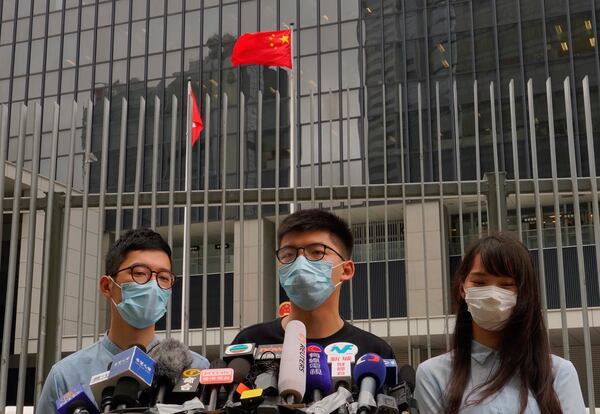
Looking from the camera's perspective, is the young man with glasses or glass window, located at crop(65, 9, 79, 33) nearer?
the young man with glasses

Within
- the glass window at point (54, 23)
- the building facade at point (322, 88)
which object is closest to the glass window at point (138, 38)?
the building facade at point (322, 88)

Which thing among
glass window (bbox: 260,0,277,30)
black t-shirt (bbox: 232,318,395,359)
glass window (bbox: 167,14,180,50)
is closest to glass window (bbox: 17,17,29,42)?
glass window (bbox: 167,14,180,50)

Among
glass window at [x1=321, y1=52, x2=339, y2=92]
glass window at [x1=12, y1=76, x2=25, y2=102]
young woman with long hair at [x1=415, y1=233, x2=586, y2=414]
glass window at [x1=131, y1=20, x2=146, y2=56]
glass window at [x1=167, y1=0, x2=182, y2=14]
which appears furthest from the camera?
glass window at [x1=12, y1=76, x2=25, y2=102]

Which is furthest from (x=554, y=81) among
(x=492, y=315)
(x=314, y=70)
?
(x=492, y=315)

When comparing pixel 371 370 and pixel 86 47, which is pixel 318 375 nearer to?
pixel 371 370

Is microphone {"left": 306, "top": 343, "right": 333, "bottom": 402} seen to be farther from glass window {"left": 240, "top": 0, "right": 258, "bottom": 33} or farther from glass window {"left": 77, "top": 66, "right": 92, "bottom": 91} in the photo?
glass window {"left": 77, "top": 66, "right": 92, "bottom": 91}

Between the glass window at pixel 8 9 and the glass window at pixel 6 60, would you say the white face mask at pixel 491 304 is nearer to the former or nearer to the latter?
the glass window at pixel 6 60

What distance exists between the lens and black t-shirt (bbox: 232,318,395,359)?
13.4 feet

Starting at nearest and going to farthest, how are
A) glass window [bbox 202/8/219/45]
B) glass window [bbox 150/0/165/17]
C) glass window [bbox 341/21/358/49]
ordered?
glass window [bbox 341/21/358/49], glass window [bbox 202/8/219/45], glass window [bbox 150/0/165/17]

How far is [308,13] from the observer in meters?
35.9

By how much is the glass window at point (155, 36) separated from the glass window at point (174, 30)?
430mm

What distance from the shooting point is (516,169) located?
269 inches

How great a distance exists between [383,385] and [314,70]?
1245 inches

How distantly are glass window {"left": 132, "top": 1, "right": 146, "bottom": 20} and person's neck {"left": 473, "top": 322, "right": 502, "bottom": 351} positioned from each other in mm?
37623
